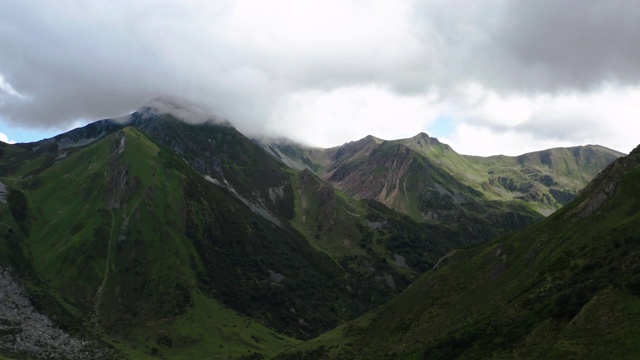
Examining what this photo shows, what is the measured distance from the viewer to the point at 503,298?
151000mm

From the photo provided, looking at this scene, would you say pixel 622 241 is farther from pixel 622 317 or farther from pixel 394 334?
pixel 394 334

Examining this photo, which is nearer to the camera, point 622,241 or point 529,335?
point 529,335

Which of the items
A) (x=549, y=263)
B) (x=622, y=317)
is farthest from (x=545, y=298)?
(x=622, y=317)

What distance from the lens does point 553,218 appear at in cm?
18888

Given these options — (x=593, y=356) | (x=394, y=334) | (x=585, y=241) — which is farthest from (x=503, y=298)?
(x=593, y=356)

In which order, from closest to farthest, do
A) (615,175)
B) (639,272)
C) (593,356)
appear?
(593,356), (639,272), (615,175)

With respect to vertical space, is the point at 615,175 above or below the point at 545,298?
above

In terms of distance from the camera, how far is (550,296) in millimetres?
126062

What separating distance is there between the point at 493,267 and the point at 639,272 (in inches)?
3216

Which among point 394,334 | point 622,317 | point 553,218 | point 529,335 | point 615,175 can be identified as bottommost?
point 394,334

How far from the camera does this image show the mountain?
96.6m

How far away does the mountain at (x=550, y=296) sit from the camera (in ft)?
317

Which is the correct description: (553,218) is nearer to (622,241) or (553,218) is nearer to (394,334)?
(622,241)

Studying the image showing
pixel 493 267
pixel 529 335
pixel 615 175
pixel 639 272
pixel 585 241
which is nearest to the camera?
pixel 639 272
